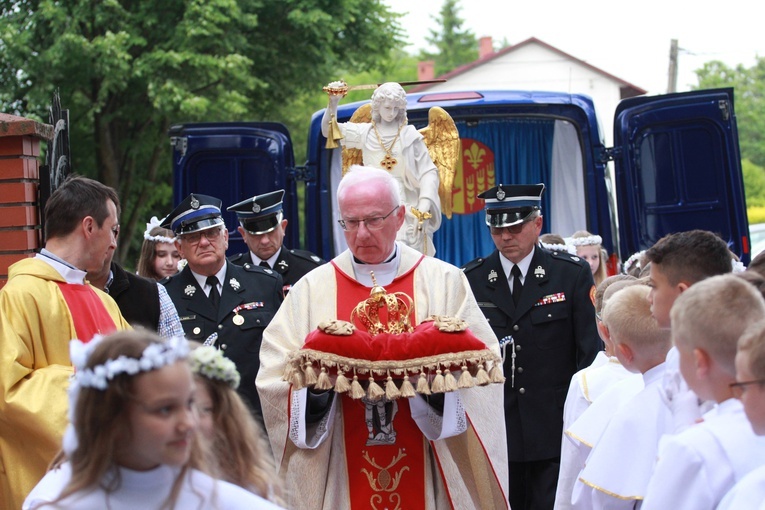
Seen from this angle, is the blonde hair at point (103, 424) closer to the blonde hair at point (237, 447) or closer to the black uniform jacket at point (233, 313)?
the blonde hair at point (237, 447)

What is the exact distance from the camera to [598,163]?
1021 centimetres

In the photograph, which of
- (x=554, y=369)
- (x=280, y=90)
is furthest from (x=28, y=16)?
(x=554, y=369)

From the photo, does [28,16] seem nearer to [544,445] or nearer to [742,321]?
[544,445]

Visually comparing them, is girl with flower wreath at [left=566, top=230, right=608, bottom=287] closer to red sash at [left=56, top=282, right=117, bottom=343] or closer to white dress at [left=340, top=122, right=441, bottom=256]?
white dress at [left=340, top=122, right=441, bottom=256]

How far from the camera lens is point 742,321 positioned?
3121 mm

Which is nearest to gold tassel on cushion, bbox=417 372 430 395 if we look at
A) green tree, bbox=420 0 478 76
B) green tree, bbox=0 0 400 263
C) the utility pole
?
green tree, bbox=0 0 400 263

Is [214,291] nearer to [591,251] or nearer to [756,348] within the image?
[591,251]

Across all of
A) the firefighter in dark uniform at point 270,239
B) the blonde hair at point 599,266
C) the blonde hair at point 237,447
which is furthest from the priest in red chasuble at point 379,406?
the blonde hair at point 599,266

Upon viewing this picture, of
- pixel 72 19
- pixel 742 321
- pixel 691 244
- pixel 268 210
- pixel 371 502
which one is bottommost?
pixel 371 502

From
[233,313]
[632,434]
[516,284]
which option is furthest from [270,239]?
[632,434]

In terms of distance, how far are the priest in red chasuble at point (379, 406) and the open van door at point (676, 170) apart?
5239 mm

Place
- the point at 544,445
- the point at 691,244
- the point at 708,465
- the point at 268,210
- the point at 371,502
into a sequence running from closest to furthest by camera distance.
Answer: the point at 708,465
the point at 691,244
the point at 371,502
the point at 544,445
the point at 268,210

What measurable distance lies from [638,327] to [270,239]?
4110mm

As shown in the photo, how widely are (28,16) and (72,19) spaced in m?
1.00
